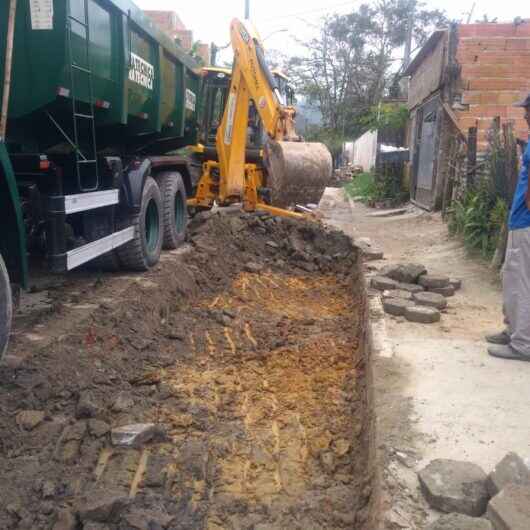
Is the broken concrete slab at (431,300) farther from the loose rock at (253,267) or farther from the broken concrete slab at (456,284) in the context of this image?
the loose rock at (253,267)

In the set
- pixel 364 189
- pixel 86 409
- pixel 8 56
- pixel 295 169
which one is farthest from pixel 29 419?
pixel 364 189

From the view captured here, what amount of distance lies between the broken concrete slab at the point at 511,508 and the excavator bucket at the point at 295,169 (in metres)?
6.82

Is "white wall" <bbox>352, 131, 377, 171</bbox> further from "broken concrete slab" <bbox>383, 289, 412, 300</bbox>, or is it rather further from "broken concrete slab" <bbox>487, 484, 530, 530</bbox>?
"broken concrete slab" <bbox>487, 484, 530, 530</bbox>

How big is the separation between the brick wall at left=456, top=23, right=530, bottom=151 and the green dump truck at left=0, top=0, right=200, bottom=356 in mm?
5551

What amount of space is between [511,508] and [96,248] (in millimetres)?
4151

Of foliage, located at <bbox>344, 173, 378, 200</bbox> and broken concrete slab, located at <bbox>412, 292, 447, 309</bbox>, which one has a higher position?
foliage, located at <bbox>344, 173, 378, 200</bbox>

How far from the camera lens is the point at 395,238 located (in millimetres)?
10672

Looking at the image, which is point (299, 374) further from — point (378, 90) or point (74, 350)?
point (378, 90)

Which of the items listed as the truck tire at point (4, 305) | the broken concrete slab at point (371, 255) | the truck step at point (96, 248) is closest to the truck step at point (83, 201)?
the truck step at point (96, 248)

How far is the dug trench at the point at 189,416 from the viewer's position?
3115mm

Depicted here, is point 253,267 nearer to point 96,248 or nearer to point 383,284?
point 383,284

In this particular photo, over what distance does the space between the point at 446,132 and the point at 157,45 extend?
21.9 feet

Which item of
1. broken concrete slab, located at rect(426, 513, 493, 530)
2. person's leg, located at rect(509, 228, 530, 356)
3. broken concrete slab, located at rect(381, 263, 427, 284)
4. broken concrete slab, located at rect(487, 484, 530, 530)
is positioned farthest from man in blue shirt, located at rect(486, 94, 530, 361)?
broken concrete slab, located at rect(426, 513, 493, 530)

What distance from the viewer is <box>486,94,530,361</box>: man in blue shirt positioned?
179 inches
